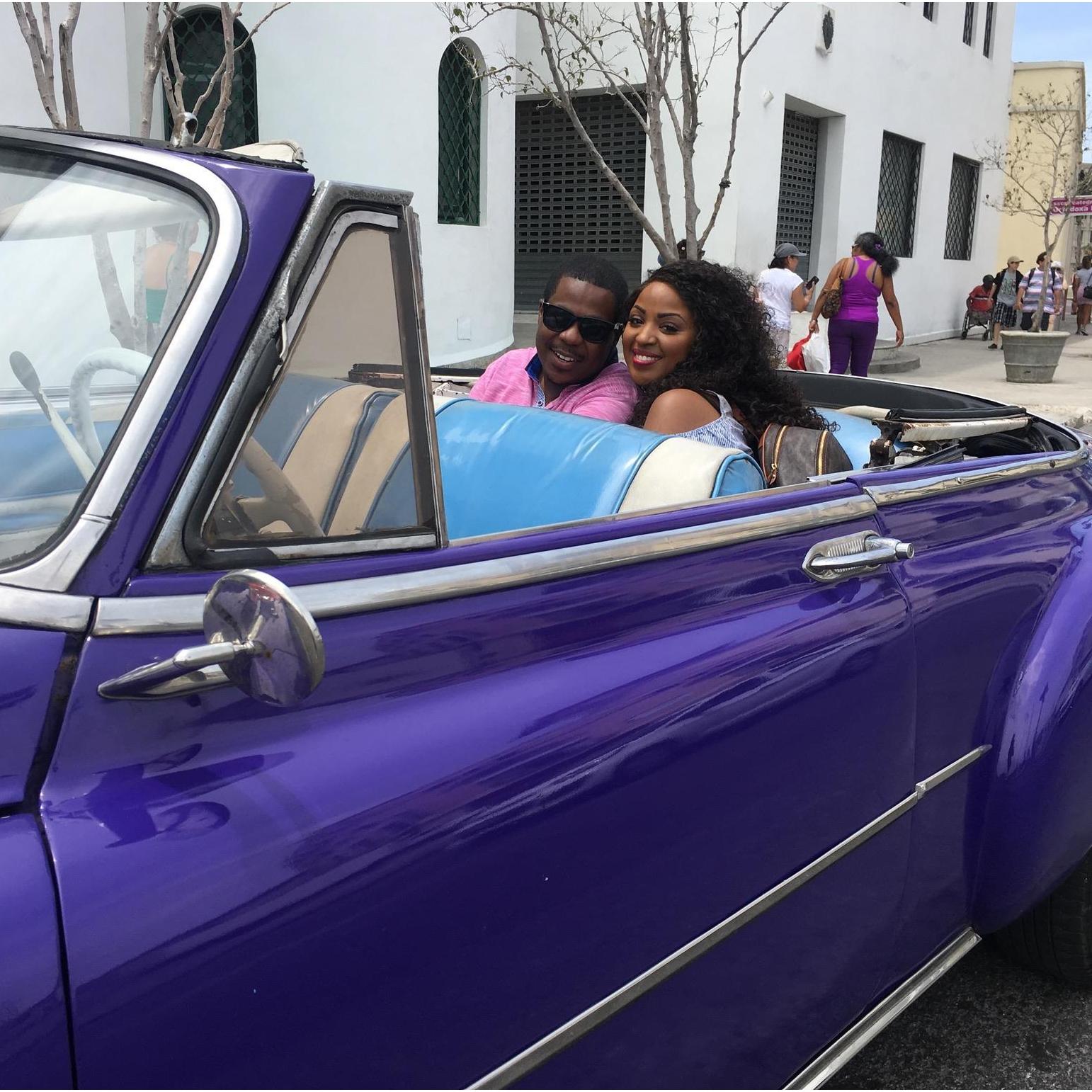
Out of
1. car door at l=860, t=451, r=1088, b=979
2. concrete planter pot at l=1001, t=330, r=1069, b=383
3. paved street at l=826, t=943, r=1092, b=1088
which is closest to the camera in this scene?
car door at l=860, t=451, r=1088, b=979

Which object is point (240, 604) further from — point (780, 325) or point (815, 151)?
point (815, 151)

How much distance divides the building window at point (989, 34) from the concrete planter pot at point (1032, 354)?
8.26 meters

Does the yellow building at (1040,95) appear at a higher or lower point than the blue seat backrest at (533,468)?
higher

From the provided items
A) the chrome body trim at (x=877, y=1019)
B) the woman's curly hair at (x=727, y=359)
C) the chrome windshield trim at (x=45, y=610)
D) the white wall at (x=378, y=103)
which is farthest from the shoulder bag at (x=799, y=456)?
the white wall at (x=378, y=103)

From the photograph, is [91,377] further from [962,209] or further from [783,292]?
[962,209]

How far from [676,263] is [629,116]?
11.1 metres

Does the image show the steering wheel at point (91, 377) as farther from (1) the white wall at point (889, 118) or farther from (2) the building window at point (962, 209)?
(2) the building window at point (962, 209)

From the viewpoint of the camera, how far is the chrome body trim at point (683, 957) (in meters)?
1.22

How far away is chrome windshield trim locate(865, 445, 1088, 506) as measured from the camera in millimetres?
1935

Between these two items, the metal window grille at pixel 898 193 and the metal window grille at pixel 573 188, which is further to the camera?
the metal window grille at pixel 898 193

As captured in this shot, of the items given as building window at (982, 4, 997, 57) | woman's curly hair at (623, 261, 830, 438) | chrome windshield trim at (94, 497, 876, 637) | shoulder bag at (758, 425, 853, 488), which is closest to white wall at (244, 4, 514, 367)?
woman's curly hair at (623, 261, 830, 438)

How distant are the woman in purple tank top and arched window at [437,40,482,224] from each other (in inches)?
138

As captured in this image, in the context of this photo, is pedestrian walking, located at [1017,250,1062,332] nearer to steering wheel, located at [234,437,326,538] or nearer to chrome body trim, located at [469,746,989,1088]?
Answer: chrome body trim, located at [469,746,989,1088]

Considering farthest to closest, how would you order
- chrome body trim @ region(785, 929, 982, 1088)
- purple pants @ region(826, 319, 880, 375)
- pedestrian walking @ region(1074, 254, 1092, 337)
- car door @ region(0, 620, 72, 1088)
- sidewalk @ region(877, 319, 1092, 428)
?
pedestrian walking @ region(1074, 254, 1092, 337) < sidewalk @ region(877, 319, 1092, 428) < purple pants @ region(826, 319, 880, 375) < chrome body trim @ region(785, 929, 982, 1088) < car door @ region(0, 620, 72, 1088)
